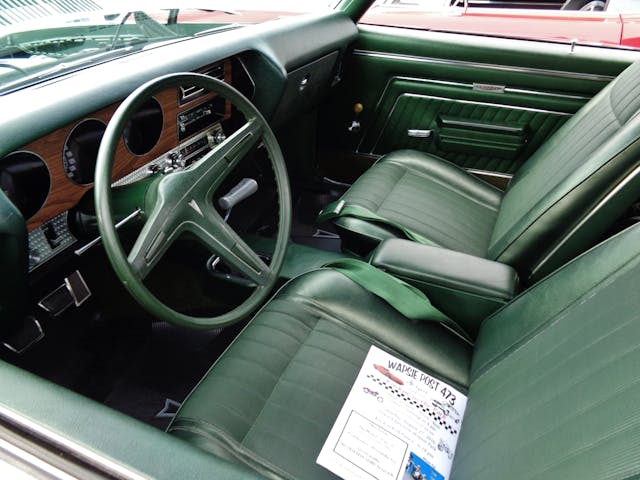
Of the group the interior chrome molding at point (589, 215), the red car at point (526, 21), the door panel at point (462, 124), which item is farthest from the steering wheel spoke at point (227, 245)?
the red car at point (526, 21)

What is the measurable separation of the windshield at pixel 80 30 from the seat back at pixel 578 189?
1115 mm

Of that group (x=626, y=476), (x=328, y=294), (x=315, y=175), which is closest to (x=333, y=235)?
(x=315, y=175)

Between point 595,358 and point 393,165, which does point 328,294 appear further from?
point 393,165

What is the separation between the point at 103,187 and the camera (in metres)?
0.86

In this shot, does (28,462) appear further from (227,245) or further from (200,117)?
(200,117)

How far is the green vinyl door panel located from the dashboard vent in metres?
0.79

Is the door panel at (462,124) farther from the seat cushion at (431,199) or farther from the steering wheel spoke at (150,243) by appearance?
the steering wheel spoke at (150,243)

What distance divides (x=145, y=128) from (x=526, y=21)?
176 cm

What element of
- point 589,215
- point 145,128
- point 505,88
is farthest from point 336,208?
point 505,88

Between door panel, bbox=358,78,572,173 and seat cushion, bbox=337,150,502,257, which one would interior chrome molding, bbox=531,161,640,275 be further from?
door panel, bbox=358,78,572,173

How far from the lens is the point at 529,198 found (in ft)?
4.37

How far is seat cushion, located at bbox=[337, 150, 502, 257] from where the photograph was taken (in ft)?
5.00

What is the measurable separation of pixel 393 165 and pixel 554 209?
0.79 metres

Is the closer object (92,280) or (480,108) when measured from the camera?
(92,280)
